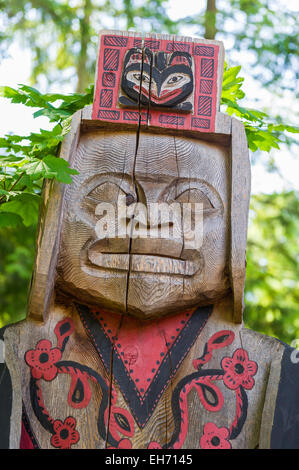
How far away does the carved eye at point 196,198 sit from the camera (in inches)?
141

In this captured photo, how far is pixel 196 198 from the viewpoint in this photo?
3594 mm

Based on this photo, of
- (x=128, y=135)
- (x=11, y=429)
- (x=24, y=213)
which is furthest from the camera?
(x=24, y=213)

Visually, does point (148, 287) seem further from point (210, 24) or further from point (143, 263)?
point (210, 24)

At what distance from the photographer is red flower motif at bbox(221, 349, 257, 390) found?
3490 millimetres

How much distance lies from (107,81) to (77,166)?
0.58 metres

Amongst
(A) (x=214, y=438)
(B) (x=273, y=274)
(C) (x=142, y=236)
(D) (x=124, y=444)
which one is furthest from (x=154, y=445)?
(B) (x=273, y=274)

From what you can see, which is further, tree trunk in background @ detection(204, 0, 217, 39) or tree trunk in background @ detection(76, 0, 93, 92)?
tree trunk in background @ detection(76, 0, 93, 92)

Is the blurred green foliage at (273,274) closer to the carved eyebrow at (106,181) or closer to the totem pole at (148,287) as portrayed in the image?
the totem pole at (148,287)

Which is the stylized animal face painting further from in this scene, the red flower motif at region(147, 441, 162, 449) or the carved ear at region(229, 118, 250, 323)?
the red flower motif at region(147, 441, 162, 449)

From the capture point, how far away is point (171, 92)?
364cm

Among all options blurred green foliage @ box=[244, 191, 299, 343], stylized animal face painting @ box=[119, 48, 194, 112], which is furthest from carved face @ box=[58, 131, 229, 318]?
blurred green foliage @ box=[244, 191, 299, 343]
